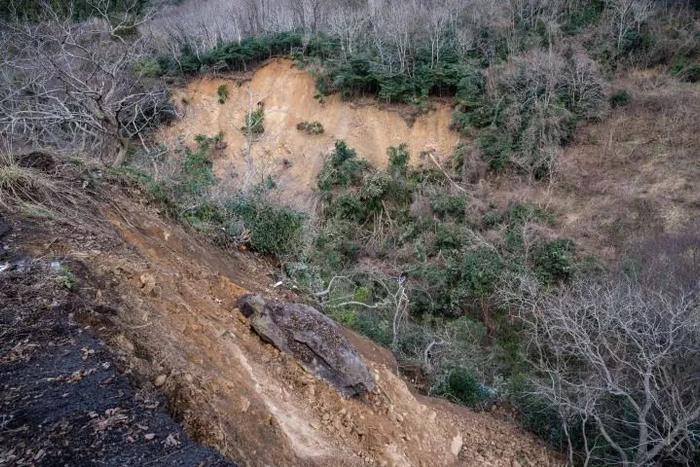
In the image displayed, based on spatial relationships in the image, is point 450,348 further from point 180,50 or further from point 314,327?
point 180,50

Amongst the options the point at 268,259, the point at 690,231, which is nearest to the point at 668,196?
the point at 690,231

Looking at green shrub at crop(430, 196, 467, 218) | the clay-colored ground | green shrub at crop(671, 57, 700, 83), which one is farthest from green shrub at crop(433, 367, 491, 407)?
green shrub at crop(671, 57, 700, 83)

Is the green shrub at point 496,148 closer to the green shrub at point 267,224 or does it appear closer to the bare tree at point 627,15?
the bare tree at point 627,15

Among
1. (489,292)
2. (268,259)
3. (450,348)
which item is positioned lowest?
(489,292)

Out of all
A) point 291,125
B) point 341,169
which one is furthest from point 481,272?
point 291,125

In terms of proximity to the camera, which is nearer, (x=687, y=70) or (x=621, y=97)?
(x=621, y=97)

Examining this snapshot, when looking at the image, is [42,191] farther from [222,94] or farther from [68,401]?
[222,94]
